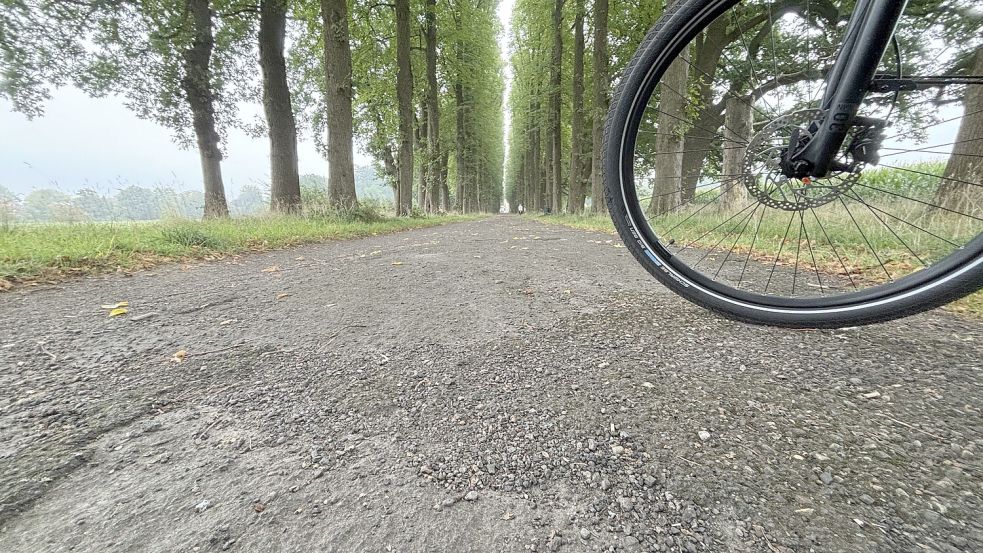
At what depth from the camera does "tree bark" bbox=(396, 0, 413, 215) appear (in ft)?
30.7

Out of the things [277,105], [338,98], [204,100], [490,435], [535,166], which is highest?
[535,166]

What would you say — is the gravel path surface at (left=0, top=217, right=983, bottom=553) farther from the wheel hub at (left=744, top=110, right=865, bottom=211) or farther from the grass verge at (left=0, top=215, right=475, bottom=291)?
the grass verge at (left=0, top=215, right=475, bottom=291)

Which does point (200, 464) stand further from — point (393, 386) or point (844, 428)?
point (844, 428)

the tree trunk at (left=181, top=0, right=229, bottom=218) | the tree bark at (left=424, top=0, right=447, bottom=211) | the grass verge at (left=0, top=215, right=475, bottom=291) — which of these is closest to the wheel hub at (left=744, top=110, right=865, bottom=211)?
the grass verge at (left=0, top=215, right=475, bottom=291)

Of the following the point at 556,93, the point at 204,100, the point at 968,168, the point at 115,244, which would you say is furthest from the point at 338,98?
the point at 556,93

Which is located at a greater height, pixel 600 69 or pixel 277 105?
pixel 600 69

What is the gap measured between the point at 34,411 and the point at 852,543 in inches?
65.0

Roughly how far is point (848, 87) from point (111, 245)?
15.1 ft

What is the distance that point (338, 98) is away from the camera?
6832mm

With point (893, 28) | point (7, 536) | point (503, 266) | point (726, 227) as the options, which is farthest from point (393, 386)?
point (726, 227)

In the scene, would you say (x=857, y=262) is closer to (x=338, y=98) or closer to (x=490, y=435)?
(x=490, y=435)

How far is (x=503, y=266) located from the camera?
9.12ft

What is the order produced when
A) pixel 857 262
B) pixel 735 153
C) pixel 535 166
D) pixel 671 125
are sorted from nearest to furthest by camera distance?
pixel 735 153, pixel 857 262, pixel 671 125, pixel 535 166

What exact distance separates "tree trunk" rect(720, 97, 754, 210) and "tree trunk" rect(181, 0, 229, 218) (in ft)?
27.5
